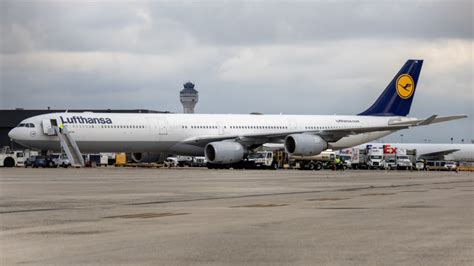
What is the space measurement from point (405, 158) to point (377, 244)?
3459 inches

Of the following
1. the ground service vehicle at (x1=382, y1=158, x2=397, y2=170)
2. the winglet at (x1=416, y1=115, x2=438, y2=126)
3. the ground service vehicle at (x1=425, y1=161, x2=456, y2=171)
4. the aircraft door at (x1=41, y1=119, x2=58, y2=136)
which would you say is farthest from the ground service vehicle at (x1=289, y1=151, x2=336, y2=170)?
the aircraft door at (x1=41, y1=119, x2=58, y2=136)

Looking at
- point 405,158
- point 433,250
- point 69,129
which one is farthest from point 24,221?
point 405,158

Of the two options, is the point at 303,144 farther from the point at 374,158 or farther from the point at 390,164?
the point at 374,158

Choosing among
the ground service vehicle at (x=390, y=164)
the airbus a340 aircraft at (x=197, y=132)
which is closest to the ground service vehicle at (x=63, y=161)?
the airbus a340 aircraft at (x=197, y=132)

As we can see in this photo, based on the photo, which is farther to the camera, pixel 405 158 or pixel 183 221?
pixel 405 158

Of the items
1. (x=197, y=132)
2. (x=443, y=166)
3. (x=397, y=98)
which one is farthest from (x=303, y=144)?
(x=443, y=166)

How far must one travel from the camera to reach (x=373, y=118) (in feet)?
280

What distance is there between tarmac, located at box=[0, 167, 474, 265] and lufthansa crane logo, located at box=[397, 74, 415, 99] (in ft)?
191

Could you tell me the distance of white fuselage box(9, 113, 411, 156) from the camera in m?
68.4

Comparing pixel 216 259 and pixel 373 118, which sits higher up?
pixel 373 118

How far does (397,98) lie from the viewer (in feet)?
283

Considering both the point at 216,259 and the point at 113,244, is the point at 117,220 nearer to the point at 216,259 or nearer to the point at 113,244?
the point at 113,244

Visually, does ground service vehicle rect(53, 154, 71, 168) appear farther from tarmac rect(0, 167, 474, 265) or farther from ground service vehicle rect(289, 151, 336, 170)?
tarmac rect(0, 167, 474, 265)

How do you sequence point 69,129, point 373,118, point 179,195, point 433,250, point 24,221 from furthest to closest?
point 373,118 → point 69,129 → point 179,195 → point 24,221 → point 433,250
